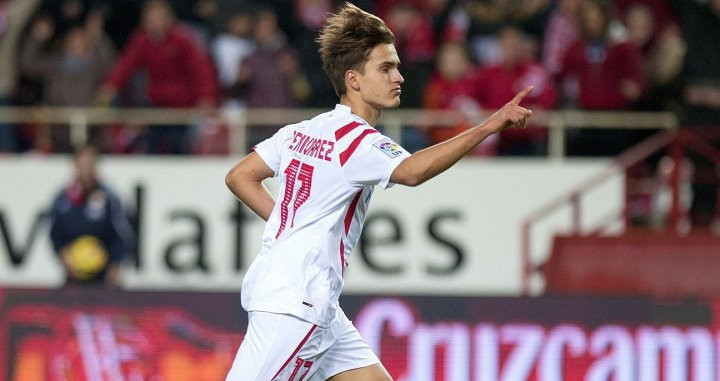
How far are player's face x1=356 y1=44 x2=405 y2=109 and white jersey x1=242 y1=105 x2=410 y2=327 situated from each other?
10 centimetres

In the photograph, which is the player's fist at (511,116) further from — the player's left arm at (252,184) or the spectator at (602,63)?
the spectator at (602,63)

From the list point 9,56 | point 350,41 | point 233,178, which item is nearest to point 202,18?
point 9,56

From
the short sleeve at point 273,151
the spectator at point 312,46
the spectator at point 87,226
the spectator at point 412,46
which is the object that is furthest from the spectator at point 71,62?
the short sleeve at point 273,151

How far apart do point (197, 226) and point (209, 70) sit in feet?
5.37


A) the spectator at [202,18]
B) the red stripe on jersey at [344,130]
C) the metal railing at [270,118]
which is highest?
→ the spectator at [202,18]

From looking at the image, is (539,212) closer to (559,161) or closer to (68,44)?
(559,161)

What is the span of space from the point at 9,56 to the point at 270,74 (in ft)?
8.20

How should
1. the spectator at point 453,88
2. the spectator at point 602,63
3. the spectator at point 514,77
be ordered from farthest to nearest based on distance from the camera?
1. the spectator at point 453,88
2. the spectator at point 514,77
3. the spectator at point 602,63

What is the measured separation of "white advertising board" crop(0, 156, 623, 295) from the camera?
1392cm

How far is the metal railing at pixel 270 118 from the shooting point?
1320cm

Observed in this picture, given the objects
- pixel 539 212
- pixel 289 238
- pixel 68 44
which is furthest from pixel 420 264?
pixel 289 238

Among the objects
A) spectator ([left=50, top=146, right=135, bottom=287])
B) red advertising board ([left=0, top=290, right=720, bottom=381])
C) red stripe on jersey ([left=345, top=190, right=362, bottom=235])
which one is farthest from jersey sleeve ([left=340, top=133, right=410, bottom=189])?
spectator ([left=50, top=146, right=135, bottom=287])

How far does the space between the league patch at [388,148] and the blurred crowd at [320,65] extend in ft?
23.2

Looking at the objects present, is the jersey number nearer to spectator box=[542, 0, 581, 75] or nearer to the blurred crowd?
the blurred crowd
